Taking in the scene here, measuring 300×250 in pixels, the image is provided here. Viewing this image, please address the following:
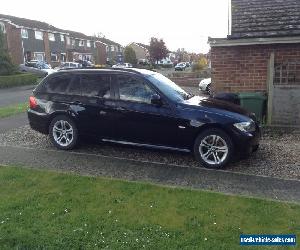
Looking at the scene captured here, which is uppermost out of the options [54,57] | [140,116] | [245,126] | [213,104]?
[54,57]

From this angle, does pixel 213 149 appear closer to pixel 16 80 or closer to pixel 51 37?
pixel 16 80

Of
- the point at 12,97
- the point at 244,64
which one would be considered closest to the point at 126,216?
the point at 244,64

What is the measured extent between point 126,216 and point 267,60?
7.00 meters

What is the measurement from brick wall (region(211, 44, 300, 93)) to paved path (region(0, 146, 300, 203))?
4.65 metres

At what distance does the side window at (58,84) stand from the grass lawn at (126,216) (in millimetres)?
2385

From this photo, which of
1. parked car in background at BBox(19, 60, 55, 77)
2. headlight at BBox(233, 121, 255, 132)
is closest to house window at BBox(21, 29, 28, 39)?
parked car in background at BBox(19, 60, 55, 77)

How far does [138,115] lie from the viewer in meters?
6.38

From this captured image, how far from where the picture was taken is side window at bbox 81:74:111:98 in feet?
22.2

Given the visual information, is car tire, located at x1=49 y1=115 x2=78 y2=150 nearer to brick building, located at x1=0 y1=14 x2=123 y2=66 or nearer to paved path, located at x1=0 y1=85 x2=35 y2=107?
paved path, located at x1=0 y1=85 x2=35 y2=107

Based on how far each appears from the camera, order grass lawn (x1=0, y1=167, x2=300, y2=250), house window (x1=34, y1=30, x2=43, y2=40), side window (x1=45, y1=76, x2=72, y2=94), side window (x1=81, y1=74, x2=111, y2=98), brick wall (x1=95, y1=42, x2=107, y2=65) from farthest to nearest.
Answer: brick wall (x1=95, y1=42, x2=107, y2=65) → house window (x1=34, y1=30, x2=43, y2=40) → side window (x1=45, y1=76, x2=72, y2=94) → side window (x1=81, y1=74, x2=111, y2=98) → grass lawn (x1=0, y1=167, x2=300, y2=250)

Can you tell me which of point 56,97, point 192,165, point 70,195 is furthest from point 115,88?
point 70,195

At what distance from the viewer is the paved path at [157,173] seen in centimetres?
514

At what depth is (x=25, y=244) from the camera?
368 centimetres

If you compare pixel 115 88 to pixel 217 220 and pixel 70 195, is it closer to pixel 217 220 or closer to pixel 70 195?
pixel 70 195
